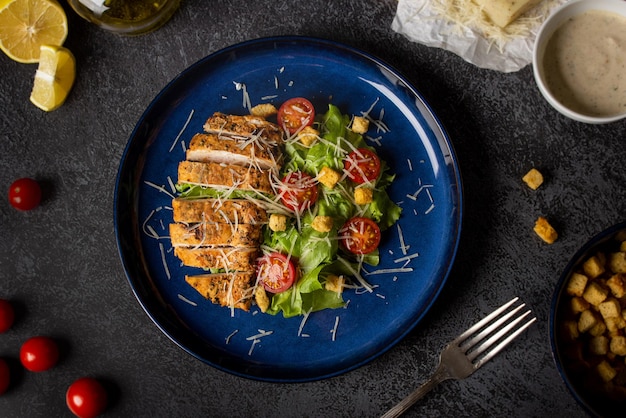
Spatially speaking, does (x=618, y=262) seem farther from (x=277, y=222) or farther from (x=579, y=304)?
(x=277, y=222)

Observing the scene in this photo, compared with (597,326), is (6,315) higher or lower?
lower

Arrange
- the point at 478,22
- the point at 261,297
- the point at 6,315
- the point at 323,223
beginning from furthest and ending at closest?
the point at 6,315 → the point at 478,22 → the point at 261,297 → the point at 323,223

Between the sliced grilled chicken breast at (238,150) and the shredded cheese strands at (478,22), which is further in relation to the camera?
the shredded cheese strands at (478,22)

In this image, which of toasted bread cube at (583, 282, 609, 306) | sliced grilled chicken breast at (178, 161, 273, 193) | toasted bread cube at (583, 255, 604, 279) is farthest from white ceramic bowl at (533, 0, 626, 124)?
sliced grilled chicken breast at (178, 161, 273, 193)

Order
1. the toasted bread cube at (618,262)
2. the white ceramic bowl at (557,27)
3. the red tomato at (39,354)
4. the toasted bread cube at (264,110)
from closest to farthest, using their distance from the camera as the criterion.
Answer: the white ceramic bowl at (557,27)
the toasted bread cube at (618,262)
the toasted bread cube at (264,110)
the red tomato at (39,354)

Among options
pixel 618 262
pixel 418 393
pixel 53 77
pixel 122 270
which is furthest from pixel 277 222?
pixel 618 262

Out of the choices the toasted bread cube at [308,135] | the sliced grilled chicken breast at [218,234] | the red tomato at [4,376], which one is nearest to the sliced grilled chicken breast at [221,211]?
the sliced grilled chicken breast at [218,234]

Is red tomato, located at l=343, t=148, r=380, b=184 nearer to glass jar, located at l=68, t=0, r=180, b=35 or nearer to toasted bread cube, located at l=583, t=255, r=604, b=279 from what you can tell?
toasted bread cube, located at l=583, t=255, r=604, b=279

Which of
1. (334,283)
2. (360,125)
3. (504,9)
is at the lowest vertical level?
(334,283)

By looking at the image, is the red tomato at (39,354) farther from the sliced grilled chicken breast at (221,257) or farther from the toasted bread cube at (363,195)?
the toasted bread cube at (363,195)
